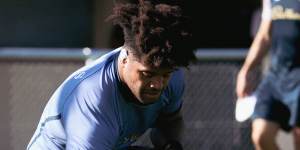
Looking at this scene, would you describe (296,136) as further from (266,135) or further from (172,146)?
(172,146)

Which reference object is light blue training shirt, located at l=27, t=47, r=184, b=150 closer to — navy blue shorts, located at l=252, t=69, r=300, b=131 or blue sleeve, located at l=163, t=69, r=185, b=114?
blue sleeve, located at l=163, t=69, r=185, b=114

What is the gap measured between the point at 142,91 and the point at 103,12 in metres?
6.77

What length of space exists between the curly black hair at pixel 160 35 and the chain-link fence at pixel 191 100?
306cm

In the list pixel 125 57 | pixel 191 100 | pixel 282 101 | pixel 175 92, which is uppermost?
A: pixel 125 57

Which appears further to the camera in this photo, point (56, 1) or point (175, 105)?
point (56, 1)

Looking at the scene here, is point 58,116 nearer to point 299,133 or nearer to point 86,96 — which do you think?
point 86,96

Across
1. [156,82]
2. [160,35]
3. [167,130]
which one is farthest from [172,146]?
[160,35]

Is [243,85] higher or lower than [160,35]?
lower

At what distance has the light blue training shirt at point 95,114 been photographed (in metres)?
4.10

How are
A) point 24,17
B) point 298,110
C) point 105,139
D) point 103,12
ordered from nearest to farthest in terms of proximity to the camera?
1. point 105,139
2. point 298,110
3. point 103,12
4. point 24,17

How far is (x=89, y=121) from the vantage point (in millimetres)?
4094

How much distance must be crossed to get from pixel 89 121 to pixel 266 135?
240 centimetres

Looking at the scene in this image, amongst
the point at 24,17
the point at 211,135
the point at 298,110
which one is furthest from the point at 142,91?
the point at 24,17

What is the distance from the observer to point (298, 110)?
6.18 metres
